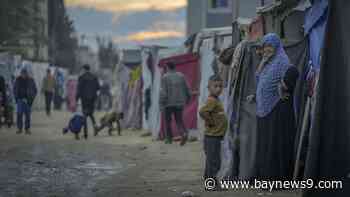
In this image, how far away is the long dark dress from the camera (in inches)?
335

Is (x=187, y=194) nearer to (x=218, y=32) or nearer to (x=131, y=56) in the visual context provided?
(x=218, y=32)

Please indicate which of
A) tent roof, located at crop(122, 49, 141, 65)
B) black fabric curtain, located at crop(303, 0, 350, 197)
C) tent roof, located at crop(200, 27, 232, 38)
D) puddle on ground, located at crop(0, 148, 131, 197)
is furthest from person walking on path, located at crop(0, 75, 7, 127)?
black fabric curtain, located at crop(303, 0, 350, 197)

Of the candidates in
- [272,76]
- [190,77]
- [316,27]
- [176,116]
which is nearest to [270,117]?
[272,76]

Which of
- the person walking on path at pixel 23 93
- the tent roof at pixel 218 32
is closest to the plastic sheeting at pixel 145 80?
the person walking on path at pixel 23 93

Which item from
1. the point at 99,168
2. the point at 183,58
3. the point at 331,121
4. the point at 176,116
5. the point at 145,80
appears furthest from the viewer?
the point at 145,80

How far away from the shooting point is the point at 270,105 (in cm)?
858

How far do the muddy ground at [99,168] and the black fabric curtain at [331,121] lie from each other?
3.81 ft

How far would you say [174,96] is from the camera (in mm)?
15859

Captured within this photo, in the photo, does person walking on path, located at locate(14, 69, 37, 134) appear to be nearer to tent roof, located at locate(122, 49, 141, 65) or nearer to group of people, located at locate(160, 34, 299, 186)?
tent roof, located at locate(122, 49, 141, 65)

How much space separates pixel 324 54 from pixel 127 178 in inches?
156

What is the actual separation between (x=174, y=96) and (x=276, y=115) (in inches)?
292

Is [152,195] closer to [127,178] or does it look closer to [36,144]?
[127,178]

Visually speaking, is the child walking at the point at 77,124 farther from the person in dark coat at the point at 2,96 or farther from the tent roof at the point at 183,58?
the person in dark coat at the point at 2,96

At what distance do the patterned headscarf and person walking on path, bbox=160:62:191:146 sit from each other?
7.15 meters
